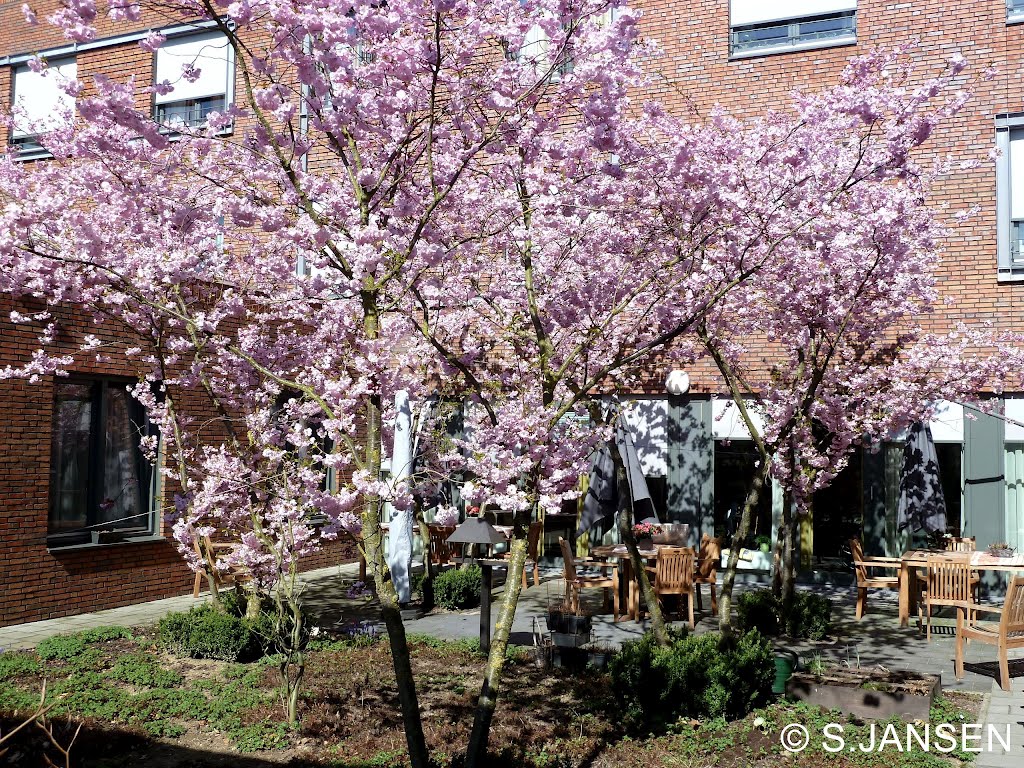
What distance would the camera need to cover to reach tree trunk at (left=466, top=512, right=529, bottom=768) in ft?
17.5

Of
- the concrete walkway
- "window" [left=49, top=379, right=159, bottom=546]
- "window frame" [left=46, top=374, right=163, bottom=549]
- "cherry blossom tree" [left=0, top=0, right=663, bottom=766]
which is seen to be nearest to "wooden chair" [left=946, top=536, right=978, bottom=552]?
"cherry blossom tree" [left=0, top=0, right=663, bottom=766]

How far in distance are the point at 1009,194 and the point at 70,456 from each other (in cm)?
1357

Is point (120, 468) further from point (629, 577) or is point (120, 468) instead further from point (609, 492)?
point (629, 577)

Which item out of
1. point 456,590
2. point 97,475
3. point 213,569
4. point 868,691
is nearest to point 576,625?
point 868,691

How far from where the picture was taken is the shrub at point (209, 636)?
29.6 feet

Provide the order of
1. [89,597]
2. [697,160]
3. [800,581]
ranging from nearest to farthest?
[697,160]
[89,597]
[800,581]

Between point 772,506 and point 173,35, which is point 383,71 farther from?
point 173,35

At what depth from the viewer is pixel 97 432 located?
12.2m

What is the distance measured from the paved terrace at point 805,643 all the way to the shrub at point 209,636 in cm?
81

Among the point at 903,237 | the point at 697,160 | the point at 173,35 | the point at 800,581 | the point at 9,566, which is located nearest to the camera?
the point at 697,160

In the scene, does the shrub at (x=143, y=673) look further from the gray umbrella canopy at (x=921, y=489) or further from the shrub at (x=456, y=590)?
the gray umbrella canopy at (x=921, y=489)

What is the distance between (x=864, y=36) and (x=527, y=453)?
1137 centimetres

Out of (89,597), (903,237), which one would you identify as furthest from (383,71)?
(89,597)

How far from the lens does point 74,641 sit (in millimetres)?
9297
